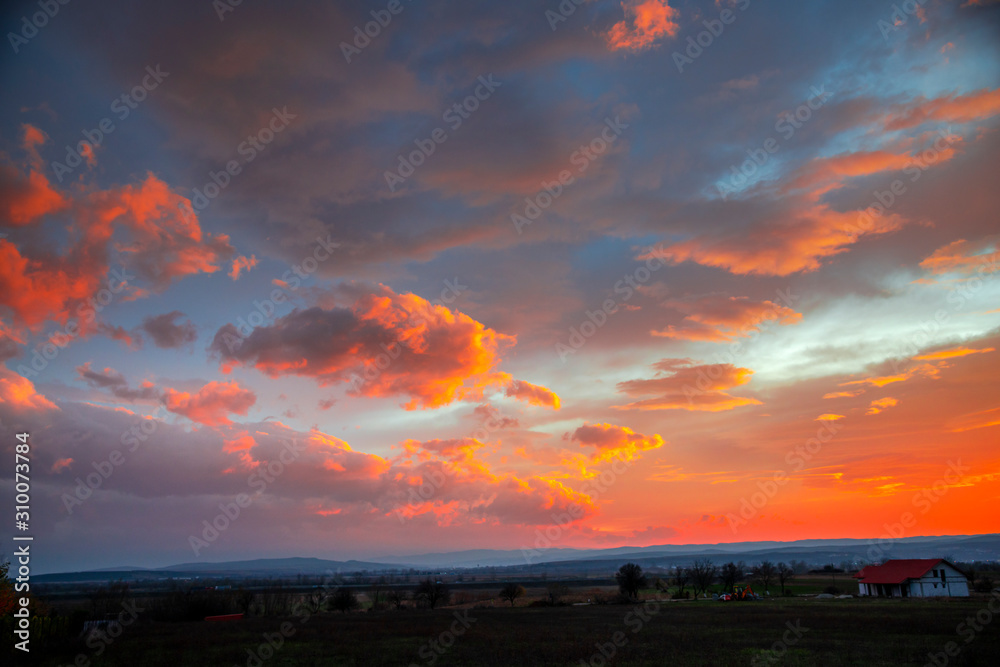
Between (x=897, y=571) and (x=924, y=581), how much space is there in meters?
3.95

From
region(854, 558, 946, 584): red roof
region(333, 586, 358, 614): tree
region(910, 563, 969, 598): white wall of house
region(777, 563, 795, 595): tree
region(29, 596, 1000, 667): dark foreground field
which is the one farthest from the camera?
region(777, 563, 795, 595): tree

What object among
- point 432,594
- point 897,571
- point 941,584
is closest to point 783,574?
point 897,571

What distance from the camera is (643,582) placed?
90250mm

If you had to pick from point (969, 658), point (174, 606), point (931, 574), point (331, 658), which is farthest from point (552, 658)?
point (931, 574)

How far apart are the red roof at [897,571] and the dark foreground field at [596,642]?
2247cm

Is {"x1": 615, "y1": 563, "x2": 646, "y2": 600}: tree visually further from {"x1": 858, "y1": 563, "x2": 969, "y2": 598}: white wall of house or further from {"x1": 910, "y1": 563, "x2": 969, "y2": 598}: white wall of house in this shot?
{"x1": 910, "y1": 563, "x2": 969, "y2": 598}: white wall of house

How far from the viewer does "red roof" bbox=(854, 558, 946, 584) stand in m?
70.6

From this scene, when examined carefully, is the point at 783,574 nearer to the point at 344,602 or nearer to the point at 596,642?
the point at 344,602

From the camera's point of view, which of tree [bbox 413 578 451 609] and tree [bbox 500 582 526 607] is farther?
tree [bbox 500 582 526 607]

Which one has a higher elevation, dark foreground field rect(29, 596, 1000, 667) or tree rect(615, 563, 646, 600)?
dark foreground field rect(29, 596, 1000, 667)

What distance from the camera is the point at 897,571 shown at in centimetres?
7381

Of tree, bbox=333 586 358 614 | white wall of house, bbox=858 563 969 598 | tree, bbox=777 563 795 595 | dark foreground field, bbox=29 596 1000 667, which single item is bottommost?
tree, bbox=777 563 795 595

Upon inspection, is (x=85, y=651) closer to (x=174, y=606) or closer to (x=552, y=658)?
(x=552, y=658)

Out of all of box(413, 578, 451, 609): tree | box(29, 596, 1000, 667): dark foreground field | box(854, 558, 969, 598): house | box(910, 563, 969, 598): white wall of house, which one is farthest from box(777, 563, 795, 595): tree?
box(413, 578, 451, 609): tree
